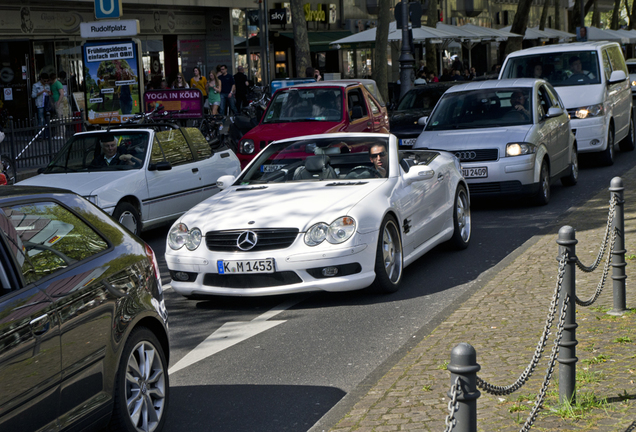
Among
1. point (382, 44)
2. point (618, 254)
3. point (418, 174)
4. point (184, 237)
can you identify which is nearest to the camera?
point (618, 254)

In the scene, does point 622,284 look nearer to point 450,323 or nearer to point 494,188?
point 450,323

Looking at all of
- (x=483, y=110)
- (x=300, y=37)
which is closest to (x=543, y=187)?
(x=483, y=110)

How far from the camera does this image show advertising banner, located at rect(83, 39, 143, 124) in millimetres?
19672

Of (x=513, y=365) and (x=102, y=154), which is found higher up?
(x=102, y=154)

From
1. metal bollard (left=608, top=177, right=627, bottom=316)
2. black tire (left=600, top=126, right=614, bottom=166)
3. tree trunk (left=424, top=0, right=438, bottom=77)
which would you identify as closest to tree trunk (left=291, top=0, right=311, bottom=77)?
tree trunk (left=424, top=0, right=438, bottom=77)

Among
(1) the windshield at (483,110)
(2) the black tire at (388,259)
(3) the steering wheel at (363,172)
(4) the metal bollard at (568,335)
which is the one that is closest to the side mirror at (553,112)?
(1) the windshield at (483,110)

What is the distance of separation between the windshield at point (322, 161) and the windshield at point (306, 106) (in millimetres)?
6207

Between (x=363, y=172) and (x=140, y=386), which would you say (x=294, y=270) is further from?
(x=140, y=386)

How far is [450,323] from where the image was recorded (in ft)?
21.6

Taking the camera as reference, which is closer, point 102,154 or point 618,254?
point 618,254

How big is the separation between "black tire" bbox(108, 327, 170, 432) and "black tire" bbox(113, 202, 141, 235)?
6061 millimetres

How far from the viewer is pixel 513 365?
17.7 feet

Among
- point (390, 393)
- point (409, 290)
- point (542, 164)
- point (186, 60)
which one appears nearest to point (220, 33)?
point (186, 60)

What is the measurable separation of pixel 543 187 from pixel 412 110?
6084mm
